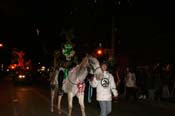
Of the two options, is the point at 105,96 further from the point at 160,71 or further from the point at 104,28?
the point at 104,28

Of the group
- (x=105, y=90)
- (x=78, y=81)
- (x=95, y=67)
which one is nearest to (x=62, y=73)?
(x=78, y=81)

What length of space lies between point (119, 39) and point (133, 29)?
358cm

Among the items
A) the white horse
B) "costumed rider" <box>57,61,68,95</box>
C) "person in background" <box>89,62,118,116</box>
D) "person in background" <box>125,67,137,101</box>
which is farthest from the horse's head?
"person in background" <box>125,67,137,101</box>

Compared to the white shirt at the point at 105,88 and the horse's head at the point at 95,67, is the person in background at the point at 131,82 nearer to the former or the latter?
the horse's head at the point at 95,67

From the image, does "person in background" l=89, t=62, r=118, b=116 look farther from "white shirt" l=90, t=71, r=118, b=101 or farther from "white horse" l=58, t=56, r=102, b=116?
"white horse" l=58, t=56, r=102, b=116

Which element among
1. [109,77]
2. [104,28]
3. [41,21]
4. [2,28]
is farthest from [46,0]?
[109,77]

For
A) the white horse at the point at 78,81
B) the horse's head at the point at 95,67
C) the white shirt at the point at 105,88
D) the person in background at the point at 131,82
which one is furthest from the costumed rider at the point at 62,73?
the person in background at the point at 131,82

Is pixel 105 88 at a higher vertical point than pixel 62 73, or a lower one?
lower

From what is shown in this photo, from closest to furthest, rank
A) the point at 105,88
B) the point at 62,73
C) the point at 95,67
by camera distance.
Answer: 1. the point at 105,88
2. the point at 95,67
3. the point at 62,73

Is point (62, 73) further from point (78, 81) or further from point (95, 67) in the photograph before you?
point (95, 67)

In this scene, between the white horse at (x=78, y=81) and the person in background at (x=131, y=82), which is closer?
the white horse at (x=78, y=81)

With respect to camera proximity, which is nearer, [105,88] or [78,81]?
[105,88]

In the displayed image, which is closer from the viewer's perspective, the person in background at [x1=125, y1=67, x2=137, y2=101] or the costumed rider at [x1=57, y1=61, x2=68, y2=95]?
the costumed rider at [x1=57, y1=61, x2=68, y2=95]

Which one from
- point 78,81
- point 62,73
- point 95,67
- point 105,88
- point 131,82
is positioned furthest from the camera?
point 131,82
